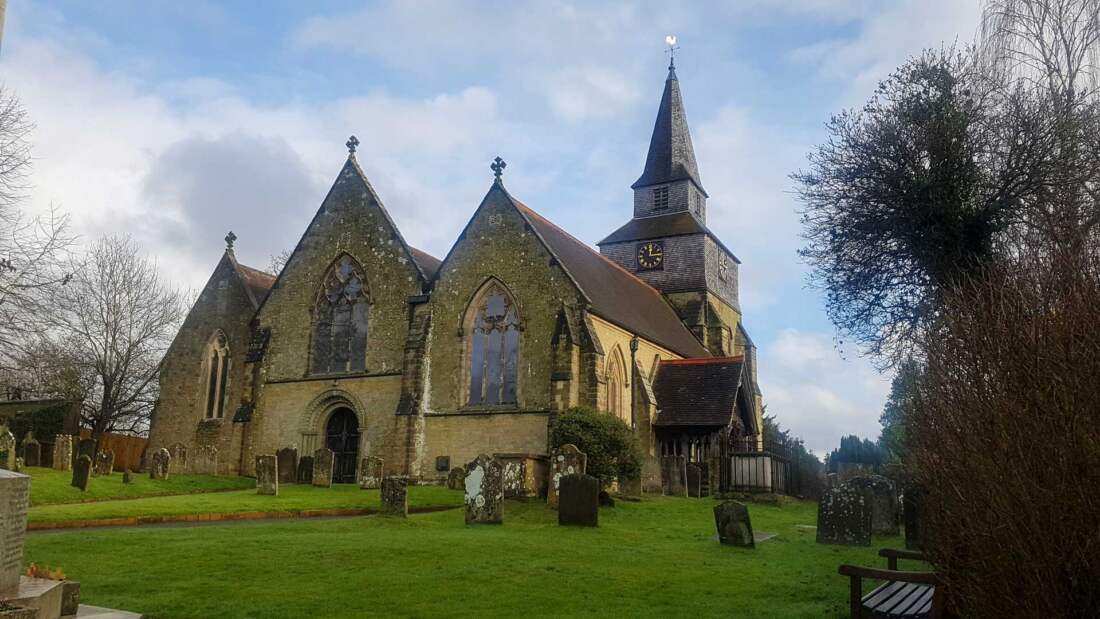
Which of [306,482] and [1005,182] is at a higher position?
[1005,182]

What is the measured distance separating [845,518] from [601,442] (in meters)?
7.74

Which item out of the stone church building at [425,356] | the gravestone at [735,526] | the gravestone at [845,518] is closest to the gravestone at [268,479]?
the stone church building at [425,356]

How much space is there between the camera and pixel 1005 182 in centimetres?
1658

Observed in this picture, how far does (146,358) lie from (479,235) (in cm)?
2089

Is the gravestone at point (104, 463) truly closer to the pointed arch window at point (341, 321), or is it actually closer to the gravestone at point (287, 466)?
the gravestone at point (287, 466)

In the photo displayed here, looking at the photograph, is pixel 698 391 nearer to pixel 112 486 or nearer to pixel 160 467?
pixel 160 467

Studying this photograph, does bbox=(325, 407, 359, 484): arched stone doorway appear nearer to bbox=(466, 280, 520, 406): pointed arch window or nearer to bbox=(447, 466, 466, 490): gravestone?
bbox=(466, 280, 520, 406): pointed arch window

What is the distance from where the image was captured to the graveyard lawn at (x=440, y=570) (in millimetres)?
8289

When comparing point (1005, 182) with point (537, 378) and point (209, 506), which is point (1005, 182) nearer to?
point (537, 378)

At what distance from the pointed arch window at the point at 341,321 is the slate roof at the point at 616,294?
617 cm

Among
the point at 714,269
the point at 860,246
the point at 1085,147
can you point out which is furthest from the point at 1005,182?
the point at 714,269

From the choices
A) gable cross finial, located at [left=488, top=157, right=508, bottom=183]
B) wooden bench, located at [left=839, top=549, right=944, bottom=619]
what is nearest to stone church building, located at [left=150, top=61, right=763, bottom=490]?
gable cross finial, located at [left=488, top=157, right=508, bottom=183]

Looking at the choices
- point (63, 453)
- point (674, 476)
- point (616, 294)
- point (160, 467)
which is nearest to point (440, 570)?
point (674, 476)

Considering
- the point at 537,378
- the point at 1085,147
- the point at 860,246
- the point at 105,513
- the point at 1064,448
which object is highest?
the point at 1085,147
